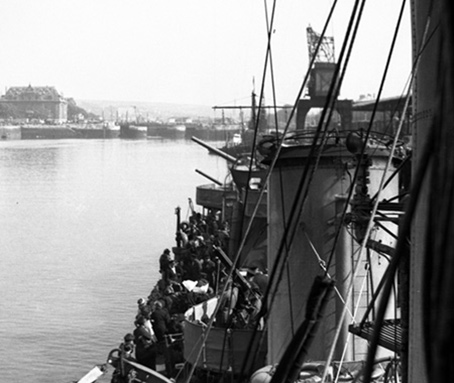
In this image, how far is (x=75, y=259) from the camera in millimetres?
34000

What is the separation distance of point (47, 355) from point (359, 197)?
1428cm

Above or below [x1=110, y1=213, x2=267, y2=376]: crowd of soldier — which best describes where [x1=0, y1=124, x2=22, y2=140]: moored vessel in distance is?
below

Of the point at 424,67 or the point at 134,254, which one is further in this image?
the point at 134,254

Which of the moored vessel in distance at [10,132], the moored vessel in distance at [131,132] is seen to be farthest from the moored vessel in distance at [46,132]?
the moored vessel in distance at [131,132]

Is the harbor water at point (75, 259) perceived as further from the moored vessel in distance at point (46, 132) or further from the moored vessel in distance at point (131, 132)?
the moored vessel in distance at point (131, 132)

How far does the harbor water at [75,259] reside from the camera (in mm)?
19797

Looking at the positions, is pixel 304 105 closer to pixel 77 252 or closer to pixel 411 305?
pixel 77 252

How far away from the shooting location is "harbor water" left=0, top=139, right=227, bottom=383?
19.8 meters

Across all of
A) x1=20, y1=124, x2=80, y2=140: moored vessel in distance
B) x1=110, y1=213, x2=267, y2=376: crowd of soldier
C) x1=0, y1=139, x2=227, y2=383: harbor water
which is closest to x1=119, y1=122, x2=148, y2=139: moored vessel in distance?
x1=20, y1=124, x2=80, y2=140: moored vessel in distance

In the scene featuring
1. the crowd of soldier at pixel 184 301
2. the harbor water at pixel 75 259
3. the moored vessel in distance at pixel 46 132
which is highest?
the crowd of soldier at pixel 184 301

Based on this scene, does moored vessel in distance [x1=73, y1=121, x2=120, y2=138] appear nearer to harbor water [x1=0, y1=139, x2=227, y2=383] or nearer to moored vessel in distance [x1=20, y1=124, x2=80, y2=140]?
moored vessel in distance [x1=20, y1=124, x2=80, y2=140]

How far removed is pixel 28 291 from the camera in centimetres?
2717

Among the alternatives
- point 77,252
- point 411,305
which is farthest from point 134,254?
point 411,305

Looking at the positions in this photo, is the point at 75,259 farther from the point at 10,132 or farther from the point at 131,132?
the point at 131,132
